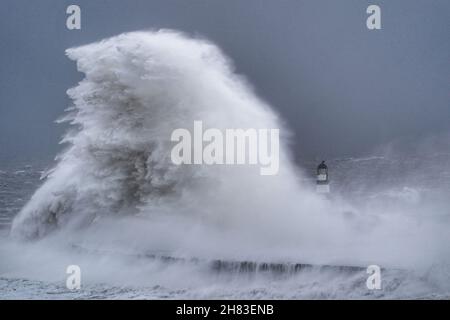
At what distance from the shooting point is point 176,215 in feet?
19.2

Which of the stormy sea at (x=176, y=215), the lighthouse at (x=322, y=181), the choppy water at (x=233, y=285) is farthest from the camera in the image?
the lighthouse at (x=322, y=181)

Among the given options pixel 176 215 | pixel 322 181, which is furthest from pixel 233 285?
pixel 322 181

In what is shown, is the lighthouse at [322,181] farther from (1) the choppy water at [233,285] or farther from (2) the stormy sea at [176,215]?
(1) the choppy water at [233,285]

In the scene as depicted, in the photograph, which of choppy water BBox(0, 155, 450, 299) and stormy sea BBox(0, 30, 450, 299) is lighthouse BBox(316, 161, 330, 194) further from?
choppy water BBox(0, 155, 450, 299)

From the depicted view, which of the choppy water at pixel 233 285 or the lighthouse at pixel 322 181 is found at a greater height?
the lighthouse at pixel 322 181

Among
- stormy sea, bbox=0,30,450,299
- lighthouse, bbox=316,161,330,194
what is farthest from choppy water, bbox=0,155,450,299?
lighthouse, bbox=316,161,330,194

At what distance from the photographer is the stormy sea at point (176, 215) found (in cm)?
496

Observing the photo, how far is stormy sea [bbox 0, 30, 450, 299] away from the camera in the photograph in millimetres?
4961

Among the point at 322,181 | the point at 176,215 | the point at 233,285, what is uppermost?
the point at 322,181

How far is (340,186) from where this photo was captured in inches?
340

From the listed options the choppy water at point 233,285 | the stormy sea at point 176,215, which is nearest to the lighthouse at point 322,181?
the stormy sea at point 176,215

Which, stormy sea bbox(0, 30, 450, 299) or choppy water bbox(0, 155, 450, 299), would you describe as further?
stormy sea bbox(0, 30, 450, 299)

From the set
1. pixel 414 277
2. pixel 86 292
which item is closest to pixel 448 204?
pixel 414 277

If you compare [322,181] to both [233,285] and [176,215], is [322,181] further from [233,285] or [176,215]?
[233,285]
